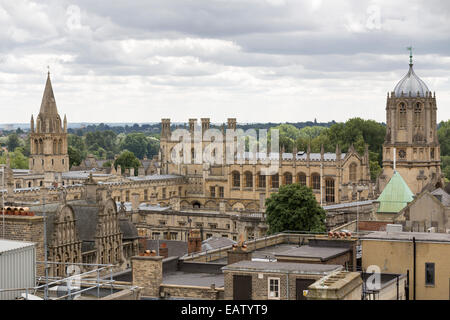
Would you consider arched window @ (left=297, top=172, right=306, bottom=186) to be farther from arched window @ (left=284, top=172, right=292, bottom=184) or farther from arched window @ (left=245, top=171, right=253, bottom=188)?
arched window @ (left=245, top=171, right=253, bottom=188)

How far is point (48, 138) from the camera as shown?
14262 centimetres

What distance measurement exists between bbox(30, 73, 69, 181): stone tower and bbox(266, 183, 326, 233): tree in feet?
248

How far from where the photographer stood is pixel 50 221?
1613 inches

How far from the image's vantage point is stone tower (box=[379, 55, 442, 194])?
92.8 meters

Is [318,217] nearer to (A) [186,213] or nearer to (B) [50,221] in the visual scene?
(A) [186,213]

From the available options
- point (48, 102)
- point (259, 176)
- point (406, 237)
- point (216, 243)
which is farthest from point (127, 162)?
point (406, 237)

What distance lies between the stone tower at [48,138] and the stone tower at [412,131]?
65.8 m

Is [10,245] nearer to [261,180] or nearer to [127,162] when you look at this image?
[261,180]

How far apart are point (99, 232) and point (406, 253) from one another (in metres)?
19.1

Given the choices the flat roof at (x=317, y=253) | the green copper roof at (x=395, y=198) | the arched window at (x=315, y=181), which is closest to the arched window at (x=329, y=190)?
the arched window at (x=315, y=181)

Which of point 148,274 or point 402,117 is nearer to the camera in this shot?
point 148,274

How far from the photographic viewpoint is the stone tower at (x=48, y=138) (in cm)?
14138

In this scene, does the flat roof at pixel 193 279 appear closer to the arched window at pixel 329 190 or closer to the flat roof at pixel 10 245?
the flat roof at pixel 10 245

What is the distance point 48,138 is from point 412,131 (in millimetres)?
69391
